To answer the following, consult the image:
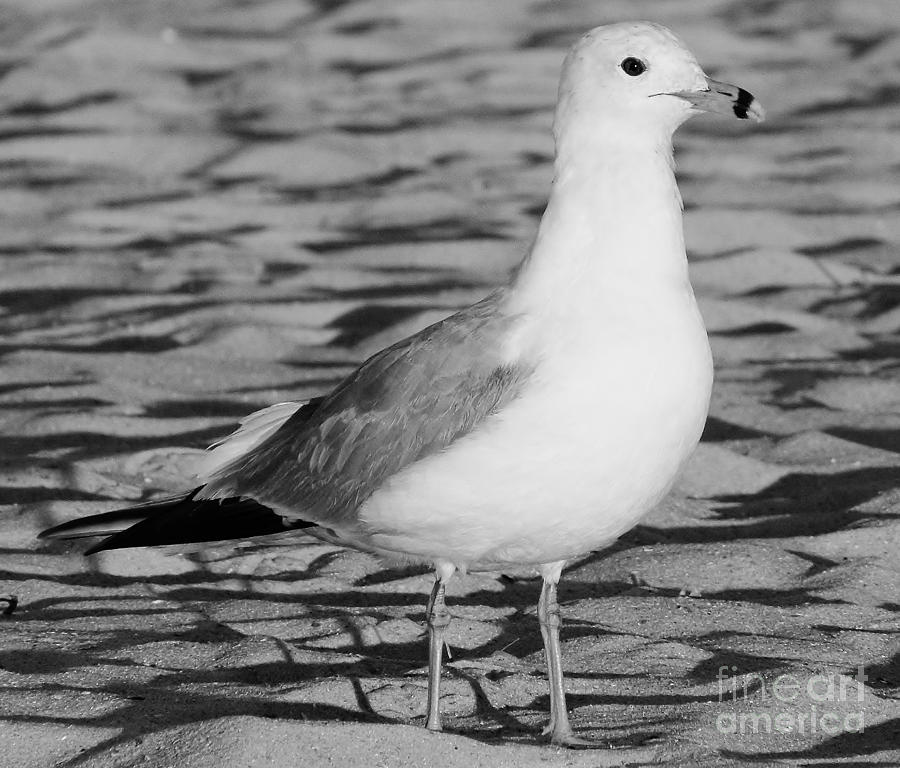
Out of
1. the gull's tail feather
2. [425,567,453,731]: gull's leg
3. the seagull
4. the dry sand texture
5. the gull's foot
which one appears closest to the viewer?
the gull's foot

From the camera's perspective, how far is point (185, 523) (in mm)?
3771

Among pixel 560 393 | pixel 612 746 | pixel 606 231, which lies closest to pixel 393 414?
pixel 560 393

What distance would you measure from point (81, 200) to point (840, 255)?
3.72m

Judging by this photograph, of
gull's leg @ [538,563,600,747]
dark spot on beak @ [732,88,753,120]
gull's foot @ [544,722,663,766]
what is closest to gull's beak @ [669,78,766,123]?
dark spot on beak @ [732,88,753,120]

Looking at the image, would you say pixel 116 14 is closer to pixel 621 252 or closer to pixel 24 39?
pixel 24 39

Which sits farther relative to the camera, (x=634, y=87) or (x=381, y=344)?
(x=381, y=344)

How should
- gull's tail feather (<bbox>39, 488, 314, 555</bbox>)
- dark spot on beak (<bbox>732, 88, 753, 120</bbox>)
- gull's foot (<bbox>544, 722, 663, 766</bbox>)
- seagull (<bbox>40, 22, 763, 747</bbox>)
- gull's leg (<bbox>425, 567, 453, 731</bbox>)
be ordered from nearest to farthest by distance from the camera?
1. gull's foot (<bbox>544, 722, 663, 766</bbox>)
2. seagull (<bbox>40, 22, 763, 747</bbox>)
3. gull's leg (<bbox>425, 567, 453, 731</bbox>)
4. dark spot on beak (<bbox>732, 88, 753, 120</bbox>)
5. gull's tail feather (<bbox>39, 488, 314, 555</bbox>)

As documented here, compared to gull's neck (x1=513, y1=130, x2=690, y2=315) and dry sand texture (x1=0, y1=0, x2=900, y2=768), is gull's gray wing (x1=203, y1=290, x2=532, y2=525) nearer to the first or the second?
gull's neck (x1=513, y1=130, x2=690, y2=315)

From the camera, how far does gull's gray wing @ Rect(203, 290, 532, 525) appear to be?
332 centimetres

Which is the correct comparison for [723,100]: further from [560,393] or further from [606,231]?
[560,393]

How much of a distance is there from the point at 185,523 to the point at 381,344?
237cm

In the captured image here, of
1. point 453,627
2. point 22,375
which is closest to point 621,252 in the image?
point 453,627

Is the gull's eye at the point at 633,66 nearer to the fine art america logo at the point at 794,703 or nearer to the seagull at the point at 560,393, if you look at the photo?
the seagull at the point at 560,393

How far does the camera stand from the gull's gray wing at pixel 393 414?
3.32 metres
